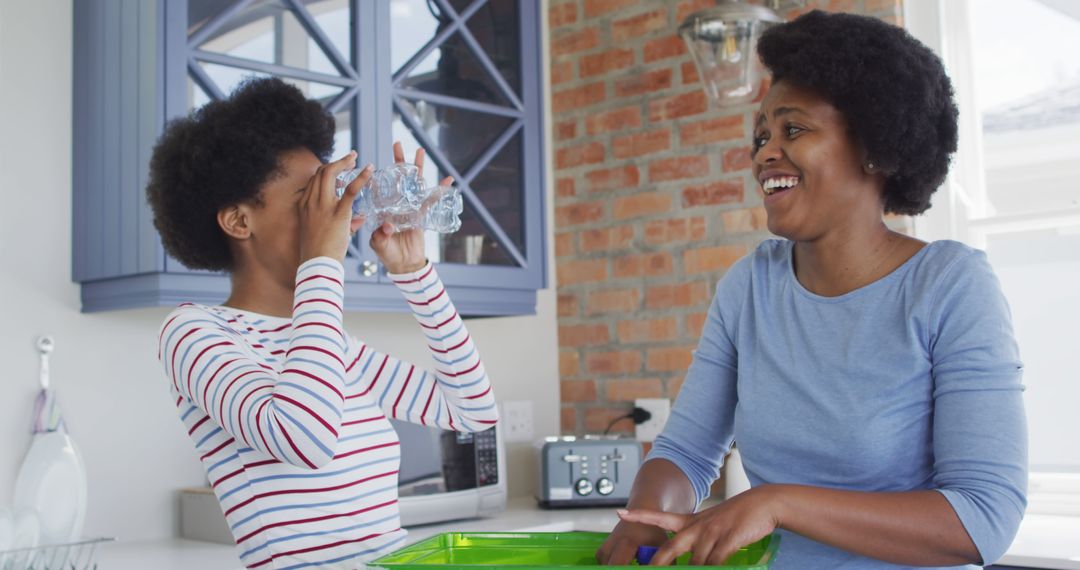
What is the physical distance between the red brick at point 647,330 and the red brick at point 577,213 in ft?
1.07

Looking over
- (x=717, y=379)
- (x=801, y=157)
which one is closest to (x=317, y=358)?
(x=717, y=379)

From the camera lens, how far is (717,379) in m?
1.30

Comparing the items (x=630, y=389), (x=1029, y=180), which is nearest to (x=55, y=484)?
(x=630, y=389)

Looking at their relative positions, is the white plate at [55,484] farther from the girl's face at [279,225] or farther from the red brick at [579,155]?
the red brick at [579,155]

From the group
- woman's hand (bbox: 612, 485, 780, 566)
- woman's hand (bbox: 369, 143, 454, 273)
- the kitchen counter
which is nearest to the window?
the kitchen counter

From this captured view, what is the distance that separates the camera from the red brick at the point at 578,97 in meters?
3.15

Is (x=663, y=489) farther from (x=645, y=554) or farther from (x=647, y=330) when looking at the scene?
(x=647, y=330)

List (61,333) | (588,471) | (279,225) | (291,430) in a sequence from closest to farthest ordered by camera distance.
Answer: (291,430) < (279,225) < (61,333) < (588,471)

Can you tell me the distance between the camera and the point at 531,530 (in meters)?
1.80

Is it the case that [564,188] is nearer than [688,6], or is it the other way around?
[688,6]

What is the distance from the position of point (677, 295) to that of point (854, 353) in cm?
179

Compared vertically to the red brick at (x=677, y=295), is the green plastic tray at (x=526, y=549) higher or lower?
lower

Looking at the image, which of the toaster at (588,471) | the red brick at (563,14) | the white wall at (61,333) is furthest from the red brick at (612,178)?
the white wall at (61,333)

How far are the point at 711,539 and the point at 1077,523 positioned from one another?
1.83 meters
